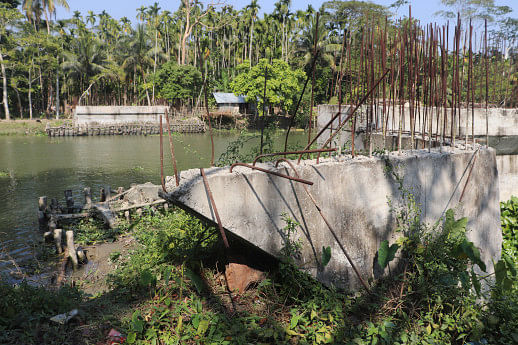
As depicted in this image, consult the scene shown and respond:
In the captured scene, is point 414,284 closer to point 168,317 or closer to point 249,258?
point 249,258

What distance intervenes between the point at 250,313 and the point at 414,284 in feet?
6.33

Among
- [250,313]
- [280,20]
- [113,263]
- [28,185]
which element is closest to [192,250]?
[250,313]

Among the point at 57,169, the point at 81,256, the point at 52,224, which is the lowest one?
the point at 81,256

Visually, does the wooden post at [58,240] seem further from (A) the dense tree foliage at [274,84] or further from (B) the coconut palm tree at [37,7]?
(B) the coconut palm tree at [37,7]

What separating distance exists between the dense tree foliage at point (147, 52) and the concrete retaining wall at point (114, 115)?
280 cm

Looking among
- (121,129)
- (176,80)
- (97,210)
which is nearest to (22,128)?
(121,129)

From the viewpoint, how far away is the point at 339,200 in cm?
422

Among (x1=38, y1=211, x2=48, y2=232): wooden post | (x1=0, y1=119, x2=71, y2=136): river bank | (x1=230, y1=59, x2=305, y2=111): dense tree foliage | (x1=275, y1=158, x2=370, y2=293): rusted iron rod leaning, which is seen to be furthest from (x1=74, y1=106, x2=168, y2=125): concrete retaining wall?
(x1=275, y1=158, x2=370, y2=293): rusted iron rod leaning

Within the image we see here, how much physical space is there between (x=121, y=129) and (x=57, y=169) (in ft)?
54.1

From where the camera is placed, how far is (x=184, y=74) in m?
36.3

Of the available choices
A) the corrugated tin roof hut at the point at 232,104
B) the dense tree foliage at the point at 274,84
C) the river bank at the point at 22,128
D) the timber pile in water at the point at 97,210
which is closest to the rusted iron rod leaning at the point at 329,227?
the timber pile in water at the point at 97,210

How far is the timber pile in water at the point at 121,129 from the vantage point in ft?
100

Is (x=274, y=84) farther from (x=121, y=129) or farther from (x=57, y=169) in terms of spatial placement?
(x=57, y=169)

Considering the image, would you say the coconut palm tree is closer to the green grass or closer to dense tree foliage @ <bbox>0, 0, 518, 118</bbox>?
dense tree foliage @ <bbox>0, 0, 518, 118</bbox>
